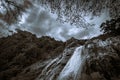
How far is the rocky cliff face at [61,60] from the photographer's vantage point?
459 cm

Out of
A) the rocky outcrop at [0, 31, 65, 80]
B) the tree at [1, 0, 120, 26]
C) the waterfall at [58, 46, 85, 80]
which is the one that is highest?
the tree at [1, 0, 120, 26]

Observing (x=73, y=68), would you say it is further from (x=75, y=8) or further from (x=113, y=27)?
(x=75, y=8)

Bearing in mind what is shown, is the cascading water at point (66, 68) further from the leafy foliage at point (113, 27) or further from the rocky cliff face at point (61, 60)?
the leafy foliage at point (113, 27)

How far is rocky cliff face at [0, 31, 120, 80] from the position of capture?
459 cm

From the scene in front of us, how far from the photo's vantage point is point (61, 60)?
587cm

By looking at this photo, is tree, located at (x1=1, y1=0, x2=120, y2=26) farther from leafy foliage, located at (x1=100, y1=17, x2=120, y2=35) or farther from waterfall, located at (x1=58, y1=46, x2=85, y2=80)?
waterfall, located at (x1=58, y1=46, x2=85, y2=80)

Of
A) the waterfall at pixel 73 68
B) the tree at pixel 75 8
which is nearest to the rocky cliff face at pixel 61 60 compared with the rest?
the waterfall at pixel 73 68

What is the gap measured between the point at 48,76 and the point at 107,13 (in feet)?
18.7

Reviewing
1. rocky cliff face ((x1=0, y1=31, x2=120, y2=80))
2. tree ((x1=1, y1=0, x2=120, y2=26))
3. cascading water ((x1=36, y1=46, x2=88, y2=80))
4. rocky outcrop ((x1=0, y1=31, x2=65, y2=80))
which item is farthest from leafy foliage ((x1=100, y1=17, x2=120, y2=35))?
tree ((x1=1, y1=0, x2=120, y2=26))

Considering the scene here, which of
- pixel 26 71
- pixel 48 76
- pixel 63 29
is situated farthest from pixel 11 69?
pixel 63 29

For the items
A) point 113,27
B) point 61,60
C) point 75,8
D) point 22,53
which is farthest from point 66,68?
point 75,8

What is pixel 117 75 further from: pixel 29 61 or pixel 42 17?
pixel 42 17

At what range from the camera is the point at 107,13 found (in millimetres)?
10055

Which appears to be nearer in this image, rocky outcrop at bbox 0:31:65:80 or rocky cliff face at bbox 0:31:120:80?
rocky cliff face at bbox 0:31:120:80
